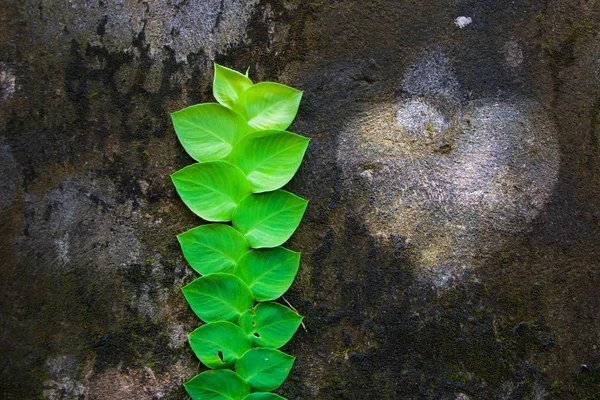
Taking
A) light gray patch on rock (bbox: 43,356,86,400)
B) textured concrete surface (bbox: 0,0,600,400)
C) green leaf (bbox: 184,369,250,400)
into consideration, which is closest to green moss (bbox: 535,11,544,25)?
textured concrete surface (bbox: 0,0,600,400)

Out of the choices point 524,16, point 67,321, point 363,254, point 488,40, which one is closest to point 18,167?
point 67,321

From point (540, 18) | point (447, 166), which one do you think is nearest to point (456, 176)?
point (447, 166)

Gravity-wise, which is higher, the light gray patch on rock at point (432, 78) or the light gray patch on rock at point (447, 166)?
the light gray patch on rock at point (432, 78)

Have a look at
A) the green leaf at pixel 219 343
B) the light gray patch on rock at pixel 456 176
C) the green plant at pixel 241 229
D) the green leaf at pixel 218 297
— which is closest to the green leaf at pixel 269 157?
the green plant at pixel 241 229

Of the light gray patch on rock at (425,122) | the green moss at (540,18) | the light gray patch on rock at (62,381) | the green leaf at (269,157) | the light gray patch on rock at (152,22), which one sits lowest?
the light gray patch on rock at (62,381)

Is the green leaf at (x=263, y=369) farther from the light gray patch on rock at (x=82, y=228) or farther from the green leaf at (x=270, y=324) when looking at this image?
the light gray patch on rock at (x=82, y=228)

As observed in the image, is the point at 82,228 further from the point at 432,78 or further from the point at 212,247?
the point at 432,78

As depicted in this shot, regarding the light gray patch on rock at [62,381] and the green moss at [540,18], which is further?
the green moss at [540,18]
